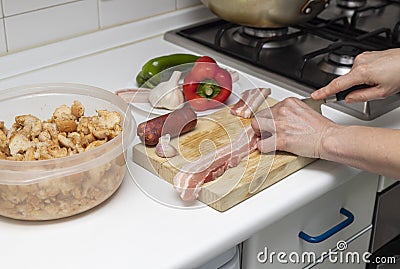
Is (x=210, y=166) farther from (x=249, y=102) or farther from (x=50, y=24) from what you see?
(x=50, y=24)

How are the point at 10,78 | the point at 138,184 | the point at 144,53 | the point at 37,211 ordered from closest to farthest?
the point at 37,211 < the point at 138,184 < the point at 10,78 < the point at 144,53

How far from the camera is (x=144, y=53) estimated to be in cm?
151

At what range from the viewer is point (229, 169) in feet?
3.41

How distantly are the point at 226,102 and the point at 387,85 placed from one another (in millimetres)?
299

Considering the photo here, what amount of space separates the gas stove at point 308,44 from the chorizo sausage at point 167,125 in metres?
0.29

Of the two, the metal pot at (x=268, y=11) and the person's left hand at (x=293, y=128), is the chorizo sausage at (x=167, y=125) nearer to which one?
the person's left hand at (x=293, y=128)

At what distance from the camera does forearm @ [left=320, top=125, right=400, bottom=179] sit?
1.00m

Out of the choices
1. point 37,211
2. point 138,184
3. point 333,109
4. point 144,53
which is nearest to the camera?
point 37,211

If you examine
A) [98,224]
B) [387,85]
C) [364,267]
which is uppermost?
[387,85]

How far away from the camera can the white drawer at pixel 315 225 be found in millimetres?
1068

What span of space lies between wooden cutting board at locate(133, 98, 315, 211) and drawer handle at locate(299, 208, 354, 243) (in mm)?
123

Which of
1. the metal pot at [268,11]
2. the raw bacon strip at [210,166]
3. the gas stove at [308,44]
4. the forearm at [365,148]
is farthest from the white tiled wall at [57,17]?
the forearm at [365,148]

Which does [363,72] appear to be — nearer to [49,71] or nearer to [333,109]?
[333,109]

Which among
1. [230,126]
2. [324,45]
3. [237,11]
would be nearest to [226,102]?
[230,126]
